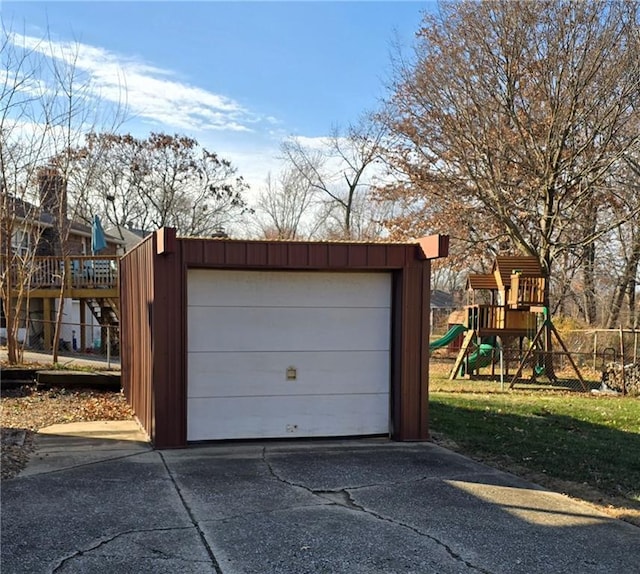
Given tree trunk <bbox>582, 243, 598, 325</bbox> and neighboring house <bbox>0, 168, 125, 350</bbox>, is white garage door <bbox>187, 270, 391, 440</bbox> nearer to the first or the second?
neighboring house <bbox>0, 168, 125, 350</bbox>

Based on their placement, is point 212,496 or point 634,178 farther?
point 634,178

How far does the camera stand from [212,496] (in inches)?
187

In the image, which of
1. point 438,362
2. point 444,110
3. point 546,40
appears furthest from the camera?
point 438,362

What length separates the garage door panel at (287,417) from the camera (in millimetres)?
A: 6609

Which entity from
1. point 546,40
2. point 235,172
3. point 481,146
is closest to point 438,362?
point 481,146

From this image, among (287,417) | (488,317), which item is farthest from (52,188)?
(488,317)

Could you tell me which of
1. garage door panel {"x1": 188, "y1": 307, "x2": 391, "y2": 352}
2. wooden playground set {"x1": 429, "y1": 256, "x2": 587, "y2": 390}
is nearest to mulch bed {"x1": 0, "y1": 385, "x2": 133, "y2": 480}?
garage door panel {"x1": 188, "y1": 307, "x2": 391, "y2": 352}

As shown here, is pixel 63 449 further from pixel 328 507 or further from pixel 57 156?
pixel 57 156

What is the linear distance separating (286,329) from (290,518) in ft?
9.41

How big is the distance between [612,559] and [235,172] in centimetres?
3231

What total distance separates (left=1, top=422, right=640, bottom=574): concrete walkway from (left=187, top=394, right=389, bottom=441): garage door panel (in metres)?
0.46

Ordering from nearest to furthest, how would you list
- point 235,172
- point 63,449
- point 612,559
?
point 612,559, point 63,449, point 235,172

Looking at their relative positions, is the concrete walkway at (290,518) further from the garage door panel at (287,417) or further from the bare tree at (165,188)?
the bare tree at (165,188)

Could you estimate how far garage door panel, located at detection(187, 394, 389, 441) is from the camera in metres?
6.61
